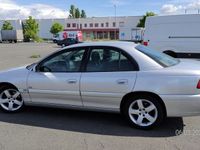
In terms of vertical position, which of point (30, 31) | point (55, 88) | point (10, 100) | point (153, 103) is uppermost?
point (30, 31)

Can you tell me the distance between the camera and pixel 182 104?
3879mm

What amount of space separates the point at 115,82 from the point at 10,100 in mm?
2452

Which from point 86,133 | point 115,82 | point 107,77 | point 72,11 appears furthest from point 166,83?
point 72,11

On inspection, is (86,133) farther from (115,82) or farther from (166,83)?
(166,83)

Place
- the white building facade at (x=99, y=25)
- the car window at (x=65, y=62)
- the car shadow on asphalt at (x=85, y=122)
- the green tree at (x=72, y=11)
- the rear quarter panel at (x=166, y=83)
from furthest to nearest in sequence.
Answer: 1. the green tree at (x=72, y=11)
2. the white building facade at (x=99, y=25)
3. the car window at (x=65, y=62)
4. the car shadow on asphalt at (x=85, y=122)
5. the rear quarter panel at (x=166, y=83)

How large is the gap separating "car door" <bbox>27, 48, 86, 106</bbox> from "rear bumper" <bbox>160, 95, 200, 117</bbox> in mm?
1595

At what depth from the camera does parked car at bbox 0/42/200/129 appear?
3900mm

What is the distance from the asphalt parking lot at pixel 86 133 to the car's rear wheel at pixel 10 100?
182 mm

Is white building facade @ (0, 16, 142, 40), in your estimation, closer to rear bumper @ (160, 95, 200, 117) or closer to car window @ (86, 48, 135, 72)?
car window @ (86, 48, 135, 72)

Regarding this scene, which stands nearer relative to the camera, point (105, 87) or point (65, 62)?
point (105, 87)

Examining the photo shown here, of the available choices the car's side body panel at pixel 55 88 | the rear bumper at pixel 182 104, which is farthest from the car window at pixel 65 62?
the rear bumper at pixel 182 104

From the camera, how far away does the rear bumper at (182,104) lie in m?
3.84

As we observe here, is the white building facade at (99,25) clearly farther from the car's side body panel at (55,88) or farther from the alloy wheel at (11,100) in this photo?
the car's side body panel at (55,88)

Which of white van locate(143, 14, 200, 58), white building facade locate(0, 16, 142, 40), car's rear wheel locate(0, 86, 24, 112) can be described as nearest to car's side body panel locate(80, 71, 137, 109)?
car's rear wheel locate(0, 86, 24, 112)
